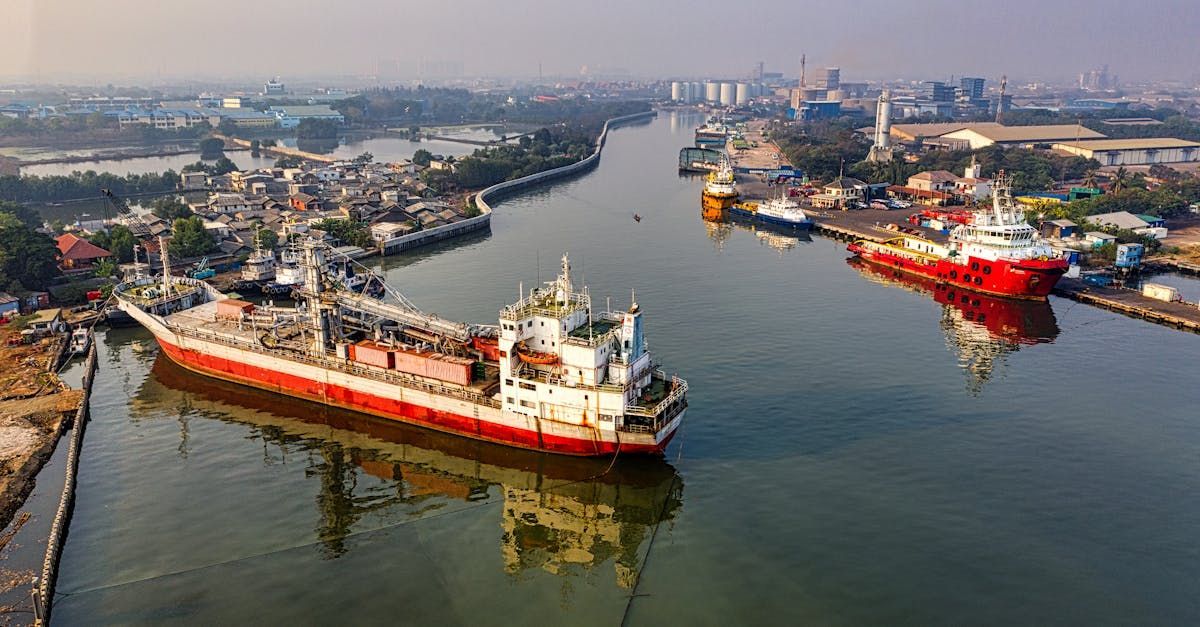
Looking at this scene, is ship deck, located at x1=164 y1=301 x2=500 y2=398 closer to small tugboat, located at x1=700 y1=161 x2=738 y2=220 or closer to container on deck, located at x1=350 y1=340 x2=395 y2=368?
container on deck, located at x1=350 y1=340 x2=395 y2=368

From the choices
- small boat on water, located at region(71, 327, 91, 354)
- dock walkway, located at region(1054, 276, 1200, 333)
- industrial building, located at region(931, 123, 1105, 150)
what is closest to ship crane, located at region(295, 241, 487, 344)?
small boat on water, located at region(71, 327, 91, 354)

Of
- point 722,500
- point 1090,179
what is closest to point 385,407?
point 722,500

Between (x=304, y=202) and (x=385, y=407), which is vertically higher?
(x=304, y=202)

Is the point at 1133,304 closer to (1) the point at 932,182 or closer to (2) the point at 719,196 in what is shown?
(2) the point at 719,196

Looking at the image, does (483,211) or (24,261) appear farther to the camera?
(483,211)

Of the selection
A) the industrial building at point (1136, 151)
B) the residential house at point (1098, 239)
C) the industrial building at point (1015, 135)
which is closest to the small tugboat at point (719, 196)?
the residential house at point (1098, 239)

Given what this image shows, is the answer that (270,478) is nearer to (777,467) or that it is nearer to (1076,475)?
(777,467)

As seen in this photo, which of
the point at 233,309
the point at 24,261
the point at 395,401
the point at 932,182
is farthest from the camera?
the point at 932,182
